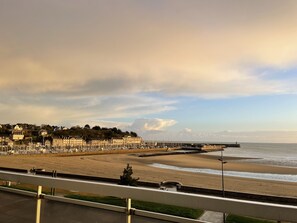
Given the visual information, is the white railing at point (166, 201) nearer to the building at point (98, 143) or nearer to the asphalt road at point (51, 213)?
the asphalt road at point (51, 213)

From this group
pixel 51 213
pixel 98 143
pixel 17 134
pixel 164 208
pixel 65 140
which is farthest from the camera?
pixel 17 134

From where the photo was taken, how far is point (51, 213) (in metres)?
3.16

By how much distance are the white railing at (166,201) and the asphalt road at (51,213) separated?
5 cm

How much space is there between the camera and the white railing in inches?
78.5

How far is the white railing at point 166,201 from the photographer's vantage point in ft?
6.54

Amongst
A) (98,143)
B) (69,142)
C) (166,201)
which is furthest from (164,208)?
(98,143)

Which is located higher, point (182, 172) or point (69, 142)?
point (69, 142)

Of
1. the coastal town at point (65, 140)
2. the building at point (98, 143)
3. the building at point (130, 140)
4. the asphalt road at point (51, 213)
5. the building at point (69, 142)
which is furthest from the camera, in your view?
the building at point (130, 140)

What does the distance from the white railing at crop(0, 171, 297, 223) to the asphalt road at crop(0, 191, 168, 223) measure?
0.05m

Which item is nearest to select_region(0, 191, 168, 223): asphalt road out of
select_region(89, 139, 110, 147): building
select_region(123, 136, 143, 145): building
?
select_region(89, 139, 110, 147): building

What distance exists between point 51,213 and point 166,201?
1.42 metres

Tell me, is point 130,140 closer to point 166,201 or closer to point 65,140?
point 65,140

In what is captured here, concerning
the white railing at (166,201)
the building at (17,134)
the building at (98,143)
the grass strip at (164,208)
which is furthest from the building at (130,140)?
the grass strip at (164,208)

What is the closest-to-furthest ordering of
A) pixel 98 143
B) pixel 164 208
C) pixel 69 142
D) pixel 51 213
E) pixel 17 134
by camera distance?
1. pixel 164 208
2. pixel 51 213
3. pixel 69 142
4. pixel 98 143
5. pixel 17 134
